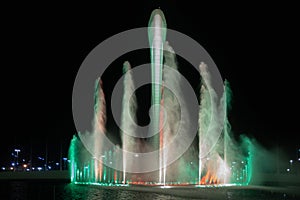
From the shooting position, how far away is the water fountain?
2864 cm

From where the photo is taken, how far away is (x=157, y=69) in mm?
31078

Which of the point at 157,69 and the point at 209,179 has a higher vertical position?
the point at 157,69

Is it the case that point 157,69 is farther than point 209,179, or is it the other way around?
point 157,69

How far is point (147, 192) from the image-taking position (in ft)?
67.6

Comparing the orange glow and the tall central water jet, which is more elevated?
the tall central water jet

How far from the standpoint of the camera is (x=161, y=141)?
92.9 feet

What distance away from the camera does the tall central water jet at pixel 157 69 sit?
2881 cm

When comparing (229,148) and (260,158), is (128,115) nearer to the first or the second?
(229,148)

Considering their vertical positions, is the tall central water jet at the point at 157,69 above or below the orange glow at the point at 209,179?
above

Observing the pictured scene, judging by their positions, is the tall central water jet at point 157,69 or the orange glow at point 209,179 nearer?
the orange glow at point 209,179

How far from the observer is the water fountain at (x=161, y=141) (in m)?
28.6

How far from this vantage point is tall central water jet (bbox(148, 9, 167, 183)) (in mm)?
28812

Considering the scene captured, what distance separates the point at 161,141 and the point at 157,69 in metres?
6.15

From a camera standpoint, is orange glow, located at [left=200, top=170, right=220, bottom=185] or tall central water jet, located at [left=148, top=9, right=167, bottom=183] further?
tall central water jet, located at [left=148, top=9, right=167, bottom=183]
